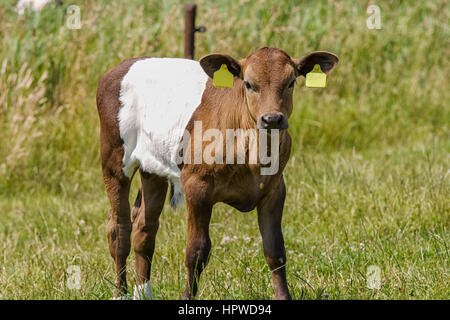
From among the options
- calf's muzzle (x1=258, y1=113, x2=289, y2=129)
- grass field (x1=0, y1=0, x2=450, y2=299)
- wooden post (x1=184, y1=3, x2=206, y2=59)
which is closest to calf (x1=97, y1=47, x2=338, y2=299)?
calf's muzzle (x1=258, y1=113, x2=289, y2=129)

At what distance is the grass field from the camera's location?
520cm

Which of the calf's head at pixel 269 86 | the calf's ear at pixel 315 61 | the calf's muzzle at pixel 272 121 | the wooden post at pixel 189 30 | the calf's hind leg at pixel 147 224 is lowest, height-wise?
the calf's hind leg at pixel 147 224

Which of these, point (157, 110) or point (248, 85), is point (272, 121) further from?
point (157, 110)

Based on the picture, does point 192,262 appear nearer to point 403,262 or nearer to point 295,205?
point 403,262

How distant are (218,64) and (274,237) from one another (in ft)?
3.61

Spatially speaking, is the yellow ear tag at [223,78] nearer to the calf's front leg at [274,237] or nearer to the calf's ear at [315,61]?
the calf's ear at [315,61]

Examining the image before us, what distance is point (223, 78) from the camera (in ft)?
15.0

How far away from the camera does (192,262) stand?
15.1 ft

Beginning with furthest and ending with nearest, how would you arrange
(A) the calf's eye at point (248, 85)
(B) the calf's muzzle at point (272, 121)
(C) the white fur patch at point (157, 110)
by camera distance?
(C) the white fur patch at point (157, 110) → (A) the calf's eye at point (248, 85) → (B) the calf's muzzle at point (272, 121)

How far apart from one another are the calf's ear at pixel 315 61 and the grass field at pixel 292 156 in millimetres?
1260

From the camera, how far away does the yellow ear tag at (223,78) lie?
15.0 ft

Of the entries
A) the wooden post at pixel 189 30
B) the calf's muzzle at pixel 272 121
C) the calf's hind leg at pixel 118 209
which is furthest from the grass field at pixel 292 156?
the wooden post at pixel 189 30

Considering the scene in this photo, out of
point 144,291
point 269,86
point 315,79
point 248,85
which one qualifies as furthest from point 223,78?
point 144,291
